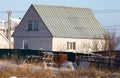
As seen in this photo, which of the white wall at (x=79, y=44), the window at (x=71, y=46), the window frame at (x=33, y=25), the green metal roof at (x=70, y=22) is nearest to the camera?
the white wall at (x=79, y=44)

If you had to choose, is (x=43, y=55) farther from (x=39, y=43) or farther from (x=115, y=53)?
(x=39, y=43)

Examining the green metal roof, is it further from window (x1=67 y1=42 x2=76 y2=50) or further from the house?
window (x1=67 y1=42 x2=76 y2=50)

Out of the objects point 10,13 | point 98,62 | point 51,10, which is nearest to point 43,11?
point 51,10

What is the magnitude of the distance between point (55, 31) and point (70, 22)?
3.59 m

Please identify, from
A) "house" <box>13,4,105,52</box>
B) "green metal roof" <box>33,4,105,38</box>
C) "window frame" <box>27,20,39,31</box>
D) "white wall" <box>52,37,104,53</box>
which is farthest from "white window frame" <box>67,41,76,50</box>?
"window frame" <box>27,20,39,31</box>

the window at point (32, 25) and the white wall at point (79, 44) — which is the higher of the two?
the window at point (32, 25)

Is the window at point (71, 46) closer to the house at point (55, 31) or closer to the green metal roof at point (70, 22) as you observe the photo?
the house at point (55, 31)

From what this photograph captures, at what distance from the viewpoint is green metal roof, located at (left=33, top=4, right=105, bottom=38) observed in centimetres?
5491

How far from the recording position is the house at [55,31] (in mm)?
54250

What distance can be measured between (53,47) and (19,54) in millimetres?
12238

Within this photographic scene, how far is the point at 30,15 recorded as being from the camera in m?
56.0

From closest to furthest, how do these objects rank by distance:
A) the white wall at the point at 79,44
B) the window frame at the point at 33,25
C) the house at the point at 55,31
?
the white wall at the point at 79,44 < the house at the point at 55,31 < the window frame at the point at 33,25

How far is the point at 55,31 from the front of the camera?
5412 centimetres

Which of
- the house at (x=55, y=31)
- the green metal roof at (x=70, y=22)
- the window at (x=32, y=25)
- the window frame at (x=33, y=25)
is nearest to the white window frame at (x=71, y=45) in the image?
the house at (x=55, y=31)
